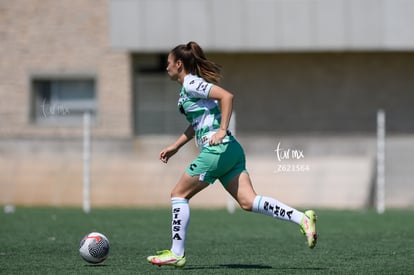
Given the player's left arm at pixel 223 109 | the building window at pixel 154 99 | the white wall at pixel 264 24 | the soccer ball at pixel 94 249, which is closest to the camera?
the player's left arm at pixel 223 109

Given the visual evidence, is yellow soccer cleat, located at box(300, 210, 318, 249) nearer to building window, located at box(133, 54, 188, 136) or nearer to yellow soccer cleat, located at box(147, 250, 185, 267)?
yellow soccer cleat, located at box(147, 250, 185, 267)

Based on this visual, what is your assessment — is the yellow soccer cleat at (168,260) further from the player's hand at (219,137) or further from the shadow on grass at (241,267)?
the player's hand at (219,137)

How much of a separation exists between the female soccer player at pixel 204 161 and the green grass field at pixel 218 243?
15.8 inches

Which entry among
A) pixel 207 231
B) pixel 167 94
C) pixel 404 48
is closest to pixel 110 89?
pixel 167 94

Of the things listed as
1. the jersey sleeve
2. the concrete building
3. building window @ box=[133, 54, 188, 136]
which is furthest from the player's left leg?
building window @ box=[133, 54, 188, 136]

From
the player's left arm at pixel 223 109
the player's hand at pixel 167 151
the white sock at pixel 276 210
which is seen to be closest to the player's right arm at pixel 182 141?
the player's hand at pixel 167 151

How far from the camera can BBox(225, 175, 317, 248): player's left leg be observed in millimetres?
8719

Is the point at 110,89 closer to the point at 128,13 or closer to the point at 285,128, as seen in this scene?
the point at 128,13

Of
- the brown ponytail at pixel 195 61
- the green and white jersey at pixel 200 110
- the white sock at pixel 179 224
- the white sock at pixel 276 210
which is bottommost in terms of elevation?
the white sock at pixel 179 224

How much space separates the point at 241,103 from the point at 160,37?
115 inches

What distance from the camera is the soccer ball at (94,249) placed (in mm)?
9289

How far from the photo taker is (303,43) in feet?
77.3

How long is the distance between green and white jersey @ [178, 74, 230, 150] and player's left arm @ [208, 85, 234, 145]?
0.51ft

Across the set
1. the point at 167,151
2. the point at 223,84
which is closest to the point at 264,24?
the point at 223,84
